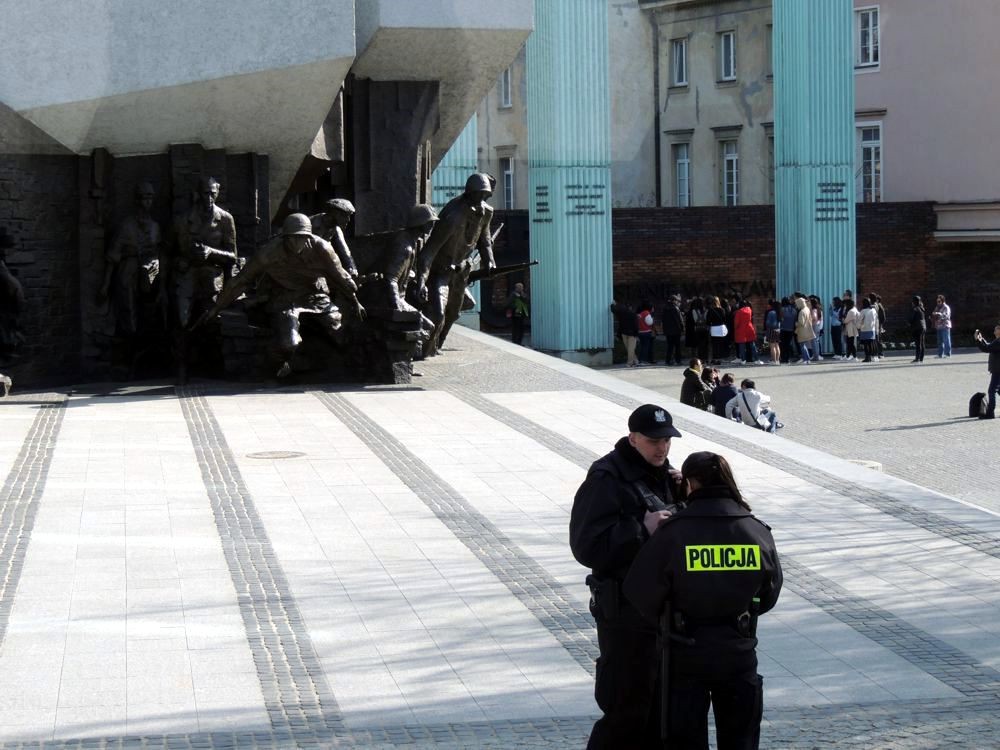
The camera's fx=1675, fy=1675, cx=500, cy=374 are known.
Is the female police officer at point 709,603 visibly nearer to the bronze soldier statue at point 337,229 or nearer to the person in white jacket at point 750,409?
the person in white jacket at point 750,409

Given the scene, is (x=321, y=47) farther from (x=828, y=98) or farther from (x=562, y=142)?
(x=828, y=98)

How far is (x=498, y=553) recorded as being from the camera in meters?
10.4

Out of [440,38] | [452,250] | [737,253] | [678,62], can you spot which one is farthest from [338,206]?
[678,62]

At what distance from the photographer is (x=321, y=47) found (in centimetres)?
1991

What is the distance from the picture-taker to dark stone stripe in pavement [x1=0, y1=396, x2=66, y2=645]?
964 centimetres

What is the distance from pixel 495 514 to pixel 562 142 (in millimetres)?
22875

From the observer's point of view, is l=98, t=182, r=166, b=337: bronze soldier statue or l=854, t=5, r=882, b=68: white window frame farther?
l=854, t=5, r=882, b=68: white window frame

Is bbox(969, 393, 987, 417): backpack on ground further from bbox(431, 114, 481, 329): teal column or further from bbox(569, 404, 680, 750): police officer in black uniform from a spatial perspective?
bbox(569, 404, 680, 750): police officer in black uniform

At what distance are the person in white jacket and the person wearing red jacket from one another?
1384 cm

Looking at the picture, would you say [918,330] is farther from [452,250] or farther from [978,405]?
[452,250]

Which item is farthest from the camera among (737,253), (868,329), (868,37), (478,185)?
(868,37)

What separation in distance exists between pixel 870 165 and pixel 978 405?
77.5ft

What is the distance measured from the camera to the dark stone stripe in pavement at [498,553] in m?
8.53

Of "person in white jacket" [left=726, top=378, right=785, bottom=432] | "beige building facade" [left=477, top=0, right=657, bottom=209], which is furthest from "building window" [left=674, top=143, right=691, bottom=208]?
"person in white jacket" [left=726, top=378, right=785, bottom=432]
